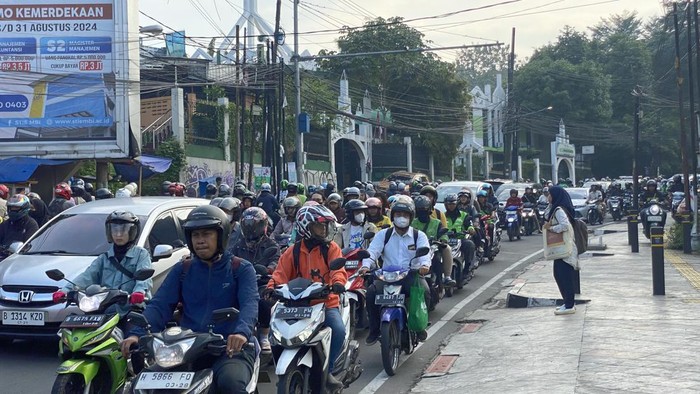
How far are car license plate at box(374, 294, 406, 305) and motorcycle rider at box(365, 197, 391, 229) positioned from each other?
3.79 metres

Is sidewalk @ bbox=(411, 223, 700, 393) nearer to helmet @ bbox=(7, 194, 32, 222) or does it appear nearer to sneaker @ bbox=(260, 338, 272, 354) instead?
sneaker @ bbox=(260, 338, 272, 354)

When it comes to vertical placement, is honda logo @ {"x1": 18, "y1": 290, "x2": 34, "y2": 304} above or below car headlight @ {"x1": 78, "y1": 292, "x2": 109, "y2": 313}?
below

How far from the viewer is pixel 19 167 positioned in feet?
81.6

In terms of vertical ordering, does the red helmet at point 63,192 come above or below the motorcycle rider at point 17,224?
above

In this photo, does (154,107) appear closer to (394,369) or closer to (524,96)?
(394,369)

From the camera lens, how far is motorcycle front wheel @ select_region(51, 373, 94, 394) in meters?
6.84

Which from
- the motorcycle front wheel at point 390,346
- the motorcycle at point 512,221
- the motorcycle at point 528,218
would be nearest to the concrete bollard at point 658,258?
the motorcycle front wheel at point 390,346

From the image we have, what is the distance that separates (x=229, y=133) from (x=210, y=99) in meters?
2.00

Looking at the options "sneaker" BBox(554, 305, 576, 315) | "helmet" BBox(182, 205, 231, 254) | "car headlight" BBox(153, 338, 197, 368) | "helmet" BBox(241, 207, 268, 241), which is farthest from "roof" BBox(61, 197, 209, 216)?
"car headlight" BBox(153, 338, 197, 368)

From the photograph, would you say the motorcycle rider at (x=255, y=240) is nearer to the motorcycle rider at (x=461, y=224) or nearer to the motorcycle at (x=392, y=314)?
the motorcycle at (x=392, y=314)

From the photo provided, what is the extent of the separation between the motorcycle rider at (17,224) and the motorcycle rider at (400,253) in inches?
208

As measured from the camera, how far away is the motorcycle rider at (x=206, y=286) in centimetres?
617

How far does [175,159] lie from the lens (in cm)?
3600

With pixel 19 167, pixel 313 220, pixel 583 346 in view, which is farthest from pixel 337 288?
pixel 19 167
